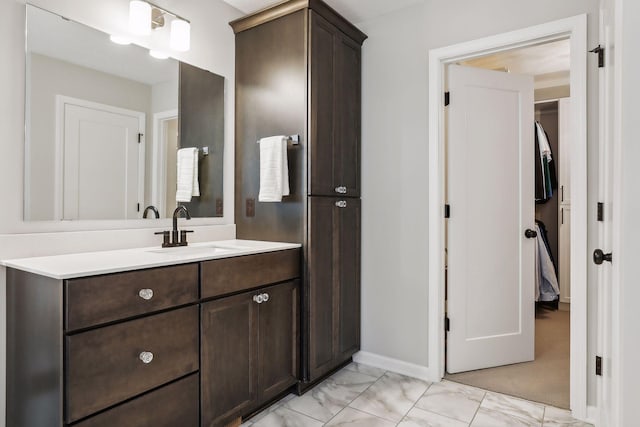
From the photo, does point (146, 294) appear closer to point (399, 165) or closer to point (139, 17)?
point (139, 17)

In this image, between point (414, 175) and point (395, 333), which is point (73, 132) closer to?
point (414, 175)

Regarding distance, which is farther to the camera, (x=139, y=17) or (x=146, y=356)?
(x=139, y=17)

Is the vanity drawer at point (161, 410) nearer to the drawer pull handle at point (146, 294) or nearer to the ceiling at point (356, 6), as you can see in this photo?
the drawer pull handle at point (146, 294)

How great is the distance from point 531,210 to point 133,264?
103 inches

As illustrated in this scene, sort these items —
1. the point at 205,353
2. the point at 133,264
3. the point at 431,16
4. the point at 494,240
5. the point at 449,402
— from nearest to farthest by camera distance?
the point at 133,264, the point at 205,353, the point at 449,402, the point at 431,16, the point at 494,240

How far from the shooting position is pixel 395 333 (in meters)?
2.60

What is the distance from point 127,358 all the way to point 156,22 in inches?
68.2

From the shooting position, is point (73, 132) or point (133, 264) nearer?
point (133, 264)

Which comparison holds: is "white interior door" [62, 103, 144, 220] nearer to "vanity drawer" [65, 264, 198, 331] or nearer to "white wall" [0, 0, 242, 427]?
"white wall" [0, 0, 242, 427]

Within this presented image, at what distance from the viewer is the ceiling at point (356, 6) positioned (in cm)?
246

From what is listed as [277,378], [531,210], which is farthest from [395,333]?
[531,210]

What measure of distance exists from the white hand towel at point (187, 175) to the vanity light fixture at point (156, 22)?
1.92 feet

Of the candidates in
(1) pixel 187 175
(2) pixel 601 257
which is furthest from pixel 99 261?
(2) pixel 601 257

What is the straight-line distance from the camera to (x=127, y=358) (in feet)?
4.53
